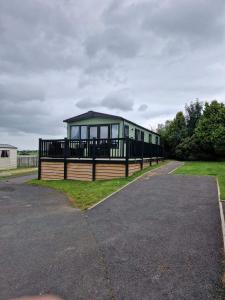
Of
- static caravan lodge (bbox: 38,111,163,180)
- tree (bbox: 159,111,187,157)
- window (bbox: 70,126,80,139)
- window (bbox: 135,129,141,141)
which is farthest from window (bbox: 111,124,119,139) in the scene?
tree (bbox: 159,111,187,157)

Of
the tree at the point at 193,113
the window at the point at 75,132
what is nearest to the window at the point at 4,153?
the window at the point at 75,132

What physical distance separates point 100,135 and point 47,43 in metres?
7.03

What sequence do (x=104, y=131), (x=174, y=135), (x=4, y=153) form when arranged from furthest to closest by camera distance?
(x=4, y=153)
(x=174, y=135)
(x=104, y=131)

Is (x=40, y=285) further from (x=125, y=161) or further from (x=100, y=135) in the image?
(x=100, y=135)

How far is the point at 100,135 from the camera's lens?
1769cm

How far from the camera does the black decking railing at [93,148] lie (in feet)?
43.1

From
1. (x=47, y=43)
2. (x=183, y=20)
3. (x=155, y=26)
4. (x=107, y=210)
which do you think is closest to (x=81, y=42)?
(x=47, y=43)

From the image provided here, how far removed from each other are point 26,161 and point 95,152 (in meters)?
25.3

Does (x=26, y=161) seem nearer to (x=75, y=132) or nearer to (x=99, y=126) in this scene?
(x=75, y=132)

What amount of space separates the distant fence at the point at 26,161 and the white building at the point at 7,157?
38.4 inches

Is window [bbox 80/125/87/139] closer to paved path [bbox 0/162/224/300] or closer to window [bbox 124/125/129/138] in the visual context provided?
window [bbox 124/125/129/138]

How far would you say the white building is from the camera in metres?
31.6

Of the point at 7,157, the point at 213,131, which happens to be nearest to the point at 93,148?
the point at 213,131

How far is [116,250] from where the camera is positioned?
13.8 feet
